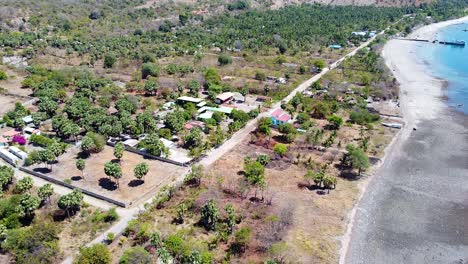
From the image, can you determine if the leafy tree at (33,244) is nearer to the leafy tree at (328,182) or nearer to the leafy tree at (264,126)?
the leafy tree at (328,182)

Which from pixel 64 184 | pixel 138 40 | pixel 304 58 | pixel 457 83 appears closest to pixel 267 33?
pixel 304 58

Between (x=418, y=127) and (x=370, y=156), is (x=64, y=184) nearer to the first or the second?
(x=370, y=156)

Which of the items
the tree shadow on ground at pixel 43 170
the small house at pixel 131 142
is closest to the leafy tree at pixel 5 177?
the tree shadow on ground at pixel 43 170

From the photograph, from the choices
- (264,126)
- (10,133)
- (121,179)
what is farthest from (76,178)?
(264,126)

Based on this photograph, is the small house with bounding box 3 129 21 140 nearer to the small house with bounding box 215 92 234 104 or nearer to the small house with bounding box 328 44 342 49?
the small house with bounding box 215 92 234 104

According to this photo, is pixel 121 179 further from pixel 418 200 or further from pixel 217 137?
pixel 418 200
